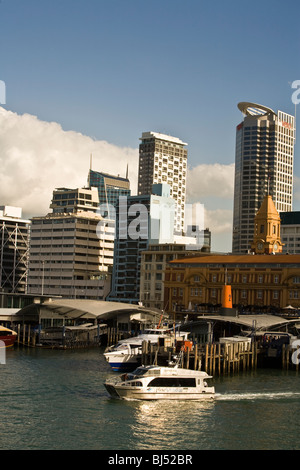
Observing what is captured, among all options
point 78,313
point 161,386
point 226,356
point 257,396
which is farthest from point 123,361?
point 78,313

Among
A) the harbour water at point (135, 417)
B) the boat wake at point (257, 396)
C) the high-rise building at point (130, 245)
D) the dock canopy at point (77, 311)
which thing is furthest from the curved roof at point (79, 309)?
the high-rise building at point (130, 245)

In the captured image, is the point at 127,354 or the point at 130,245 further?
the point at 130,245

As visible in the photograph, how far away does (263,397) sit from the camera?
64625 mm

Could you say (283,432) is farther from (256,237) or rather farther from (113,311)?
(256,237)

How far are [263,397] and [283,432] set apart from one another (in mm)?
12642

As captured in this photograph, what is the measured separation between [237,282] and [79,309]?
36.1 m

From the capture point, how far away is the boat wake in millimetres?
63875

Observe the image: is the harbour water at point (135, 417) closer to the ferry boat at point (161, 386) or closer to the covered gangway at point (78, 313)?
the ferry boat at point (161, 386)

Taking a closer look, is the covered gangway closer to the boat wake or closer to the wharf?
the wharf

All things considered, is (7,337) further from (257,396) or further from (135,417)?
(135,417)

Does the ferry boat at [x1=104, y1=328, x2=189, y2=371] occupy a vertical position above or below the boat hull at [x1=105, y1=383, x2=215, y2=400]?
above

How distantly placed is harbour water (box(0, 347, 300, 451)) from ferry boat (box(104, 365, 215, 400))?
33.5 inches

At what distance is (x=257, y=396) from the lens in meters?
65.0

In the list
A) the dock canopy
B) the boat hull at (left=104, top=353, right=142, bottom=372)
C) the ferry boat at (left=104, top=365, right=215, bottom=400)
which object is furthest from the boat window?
the dock canopy
